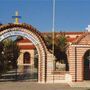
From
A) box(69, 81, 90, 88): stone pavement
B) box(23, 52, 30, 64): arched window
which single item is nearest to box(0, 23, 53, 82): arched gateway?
box(69, 81, 90, 88): stone pavement

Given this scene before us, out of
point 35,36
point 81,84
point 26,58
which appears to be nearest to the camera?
point 81,84

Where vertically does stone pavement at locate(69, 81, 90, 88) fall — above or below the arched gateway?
below

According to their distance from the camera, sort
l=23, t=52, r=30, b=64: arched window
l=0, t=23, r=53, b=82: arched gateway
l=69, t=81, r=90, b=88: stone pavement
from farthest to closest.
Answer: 1. l=23, t=52, r=30, b=64: arched window
2. l=0, t=23, r=53, b=82: arched gateway
3. l=69, t=81, r=90, b=88: stone pavement

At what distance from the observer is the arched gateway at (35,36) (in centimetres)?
3180

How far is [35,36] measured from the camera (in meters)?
31.8

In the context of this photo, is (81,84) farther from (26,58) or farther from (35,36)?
(26,58)

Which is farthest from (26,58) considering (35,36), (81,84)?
(81,84)

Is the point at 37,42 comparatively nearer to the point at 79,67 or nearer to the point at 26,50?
the point at 79,67

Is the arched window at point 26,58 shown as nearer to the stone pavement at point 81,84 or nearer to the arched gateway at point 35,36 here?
the arched gateway at point 35,36

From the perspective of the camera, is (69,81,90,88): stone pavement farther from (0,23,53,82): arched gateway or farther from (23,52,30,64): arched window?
(23,52,30,64): arched window

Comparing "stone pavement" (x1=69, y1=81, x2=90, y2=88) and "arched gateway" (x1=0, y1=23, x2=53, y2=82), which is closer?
"stone pavement" (x1=69, y1=81, x2=90, y2=88)

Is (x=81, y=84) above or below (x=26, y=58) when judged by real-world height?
below

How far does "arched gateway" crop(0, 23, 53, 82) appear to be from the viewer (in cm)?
3180

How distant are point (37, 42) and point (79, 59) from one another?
12.0ft
